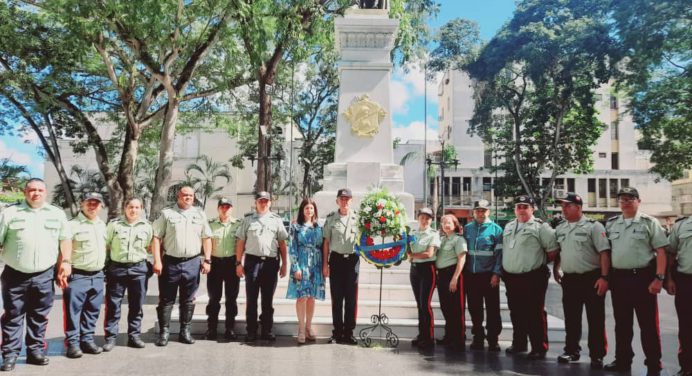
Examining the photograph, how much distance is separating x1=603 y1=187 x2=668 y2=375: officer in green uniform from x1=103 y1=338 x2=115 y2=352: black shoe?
18.0 feet

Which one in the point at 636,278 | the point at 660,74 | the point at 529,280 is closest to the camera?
the point at 636,278

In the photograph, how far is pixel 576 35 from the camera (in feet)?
69.2

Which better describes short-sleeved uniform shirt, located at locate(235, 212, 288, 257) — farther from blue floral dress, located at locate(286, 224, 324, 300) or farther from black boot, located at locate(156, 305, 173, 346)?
black boot, located at locate(156, 305, 173, 346)

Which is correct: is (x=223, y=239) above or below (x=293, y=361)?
above

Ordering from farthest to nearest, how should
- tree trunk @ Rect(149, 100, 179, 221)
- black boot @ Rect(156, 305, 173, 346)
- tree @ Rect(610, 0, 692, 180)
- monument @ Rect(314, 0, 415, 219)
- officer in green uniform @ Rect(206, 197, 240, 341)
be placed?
tree trunk @ Rect(149, 100, 179, 221) < tree @ Rect(610, 0, 692, 180) < monument @ Rect(314, 0, 415, 219) < officer in green uniform @ Rect(206, 197, 240, 341) < black boot @ Rect(156, 305, 173, 346)

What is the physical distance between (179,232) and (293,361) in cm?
208

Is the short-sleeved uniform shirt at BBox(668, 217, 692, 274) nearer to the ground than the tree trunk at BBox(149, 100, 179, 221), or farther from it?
nearer to the ground

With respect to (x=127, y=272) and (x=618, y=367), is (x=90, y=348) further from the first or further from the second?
(x=618, y=367)

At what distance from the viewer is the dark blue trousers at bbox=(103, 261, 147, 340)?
20.9ft

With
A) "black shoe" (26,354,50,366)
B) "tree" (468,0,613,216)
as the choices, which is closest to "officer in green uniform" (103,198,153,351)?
"black shoe" (26,354,50,366)

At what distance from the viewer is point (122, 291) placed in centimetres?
644

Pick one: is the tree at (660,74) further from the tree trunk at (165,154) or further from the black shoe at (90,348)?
the black shoe at (90,348)

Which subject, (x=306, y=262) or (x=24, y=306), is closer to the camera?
(x=24, y=306)

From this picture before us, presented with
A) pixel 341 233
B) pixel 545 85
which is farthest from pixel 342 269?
pixel 545 85
